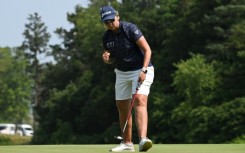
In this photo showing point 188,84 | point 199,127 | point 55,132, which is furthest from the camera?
point 55,132

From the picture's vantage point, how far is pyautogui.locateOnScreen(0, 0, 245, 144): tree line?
173 feet

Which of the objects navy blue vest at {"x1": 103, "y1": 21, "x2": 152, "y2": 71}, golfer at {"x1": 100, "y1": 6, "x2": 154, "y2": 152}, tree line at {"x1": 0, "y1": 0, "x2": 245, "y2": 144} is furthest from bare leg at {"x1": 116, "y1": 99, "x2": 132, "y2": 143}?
tree line at {"x1": 0, "y1": 0, "x2": 245, "y2": 144}

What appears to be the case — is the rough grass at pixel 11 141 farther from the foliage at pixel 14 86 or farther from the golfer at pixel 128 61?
the golfer at pixel 128 61

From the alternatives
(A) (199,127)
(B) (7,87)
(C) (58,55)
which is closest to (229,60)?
(A) (199,127)

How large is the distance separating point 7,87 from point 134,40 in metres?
106

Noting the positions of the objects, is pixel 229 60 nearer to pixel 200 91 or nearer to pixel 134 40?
pixel 200 91

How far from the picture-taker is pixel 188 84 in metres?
55.1

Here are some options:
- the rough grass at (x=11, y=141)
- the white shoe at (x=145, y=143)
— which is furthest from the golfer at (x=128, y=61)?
the rough grass at (x=11, y=141)

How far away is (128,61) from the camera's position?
34.2 feet

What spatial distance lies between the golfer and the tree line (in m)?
37.2

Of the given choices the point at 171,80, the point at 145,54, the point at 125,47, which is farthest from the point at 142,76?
the point at 171,80

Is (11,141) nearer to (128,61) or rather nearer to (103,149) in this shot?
(103,149)

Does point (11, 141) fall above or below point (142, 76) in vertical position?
below

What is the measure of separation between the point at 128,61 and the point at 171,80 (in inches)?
2064
